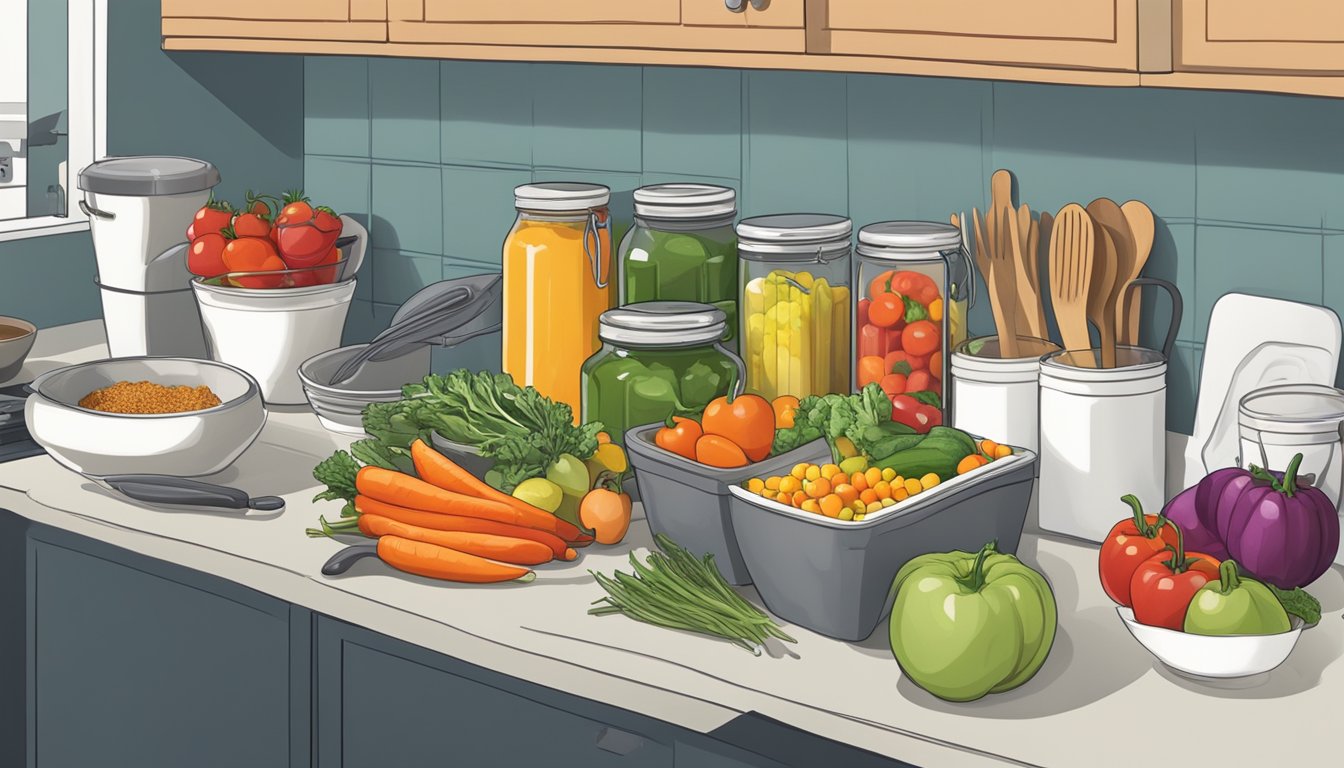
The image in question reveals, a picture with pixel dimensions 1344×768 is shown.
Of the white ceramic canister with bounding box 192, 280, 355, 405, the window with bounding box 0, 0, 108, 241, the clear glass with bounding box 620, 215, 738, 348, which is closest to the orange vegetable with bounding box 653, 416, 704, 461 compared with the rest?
the clear glass with bounding box 620, 215, 738, 348

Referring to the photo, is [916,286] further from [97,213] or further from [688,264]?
[97,213]

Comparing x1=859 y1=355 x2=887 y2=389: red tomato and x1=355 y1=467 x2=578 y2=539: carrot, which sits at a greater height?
x1=859 y1=355 x2=887 y2=389: red tomato

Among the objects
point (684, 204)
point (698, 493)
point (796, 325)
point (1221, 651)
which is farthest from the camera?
point (684, 204)

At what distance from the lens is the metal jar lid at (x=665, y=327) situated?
170 cm

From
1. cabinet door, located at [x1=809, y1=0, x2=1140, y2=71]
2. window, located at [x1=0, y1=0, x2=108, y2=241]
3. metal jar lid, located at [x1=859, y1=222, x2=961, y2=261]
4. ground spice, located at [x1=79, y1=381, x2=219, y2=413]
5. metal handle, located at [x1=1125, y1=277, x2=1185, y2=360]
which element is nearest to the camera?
cabinet door, located at [x1=809, y1=0, x2=1140, y2=71]

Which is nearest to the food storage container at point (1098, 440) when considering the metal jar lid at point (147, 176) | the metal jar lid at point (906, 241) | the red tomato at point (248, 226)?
the metal jar lid at point (906, 241)

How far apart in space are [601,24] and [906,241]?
487 mm

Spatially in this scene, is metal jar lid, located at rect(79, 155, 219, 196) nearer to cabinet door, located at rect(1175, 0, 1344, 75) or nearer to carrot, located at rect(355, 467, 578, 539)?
carrot, located at rect(355, 467, 578, 539)

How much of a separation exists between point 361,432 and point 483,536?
0.55m

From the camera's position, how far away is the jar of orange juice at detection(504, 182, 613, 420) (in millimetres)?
2006

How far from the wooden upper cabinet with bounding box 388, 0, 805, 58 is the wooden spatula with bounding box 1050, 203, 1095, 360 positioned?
0.39 m

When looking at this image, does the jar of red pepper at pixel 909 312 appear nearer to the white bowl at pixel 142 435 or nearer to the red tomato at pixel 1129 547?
the red tomato at pixel 1129 547

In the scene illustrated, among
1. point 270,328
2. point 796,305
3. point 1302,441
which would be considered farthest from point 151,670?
point 1302,441

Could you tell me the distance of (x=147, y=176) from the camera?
228cm
